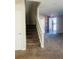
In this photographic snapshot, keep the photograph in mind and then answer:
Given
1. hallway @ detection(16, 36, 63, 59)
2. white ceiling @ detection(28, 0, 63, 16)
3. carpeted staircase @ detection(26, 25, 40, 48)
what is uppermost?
white ceiling @ detection(28, 0, 63, 16)

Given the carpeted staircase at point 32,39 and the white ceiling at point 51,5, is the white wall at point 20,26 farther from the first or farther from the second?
the white ceiling at point 51,5

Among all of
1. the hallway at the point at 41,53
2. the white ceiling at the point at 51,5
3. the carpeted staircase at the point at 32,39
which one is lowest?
the hallway at the point at 41,53

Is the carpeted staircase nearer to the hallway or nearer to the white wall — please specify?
the hallway

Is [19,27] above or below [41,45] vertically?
above

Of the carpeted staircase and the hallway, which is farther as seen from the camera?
the carpeted staircase

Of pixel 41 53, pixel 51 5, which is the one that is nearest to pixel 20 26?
pixel 41 53

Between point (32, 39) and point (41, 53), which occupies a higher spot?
point (32, 39)

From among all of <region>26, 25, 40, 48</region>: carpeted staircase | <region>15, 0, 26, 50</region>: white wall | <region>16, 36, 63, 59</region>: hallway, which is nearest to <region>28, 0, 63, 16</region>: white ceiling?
<region>26, 25, 40, 48</region>: carpeted staircase

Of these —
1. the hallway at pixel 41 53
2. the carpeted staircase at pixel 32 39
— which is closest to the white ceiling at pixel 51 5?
the carpeted staircase at pixel 32 39

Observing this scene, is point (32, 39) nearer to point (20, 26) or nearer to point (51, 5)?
point (20, 26)
